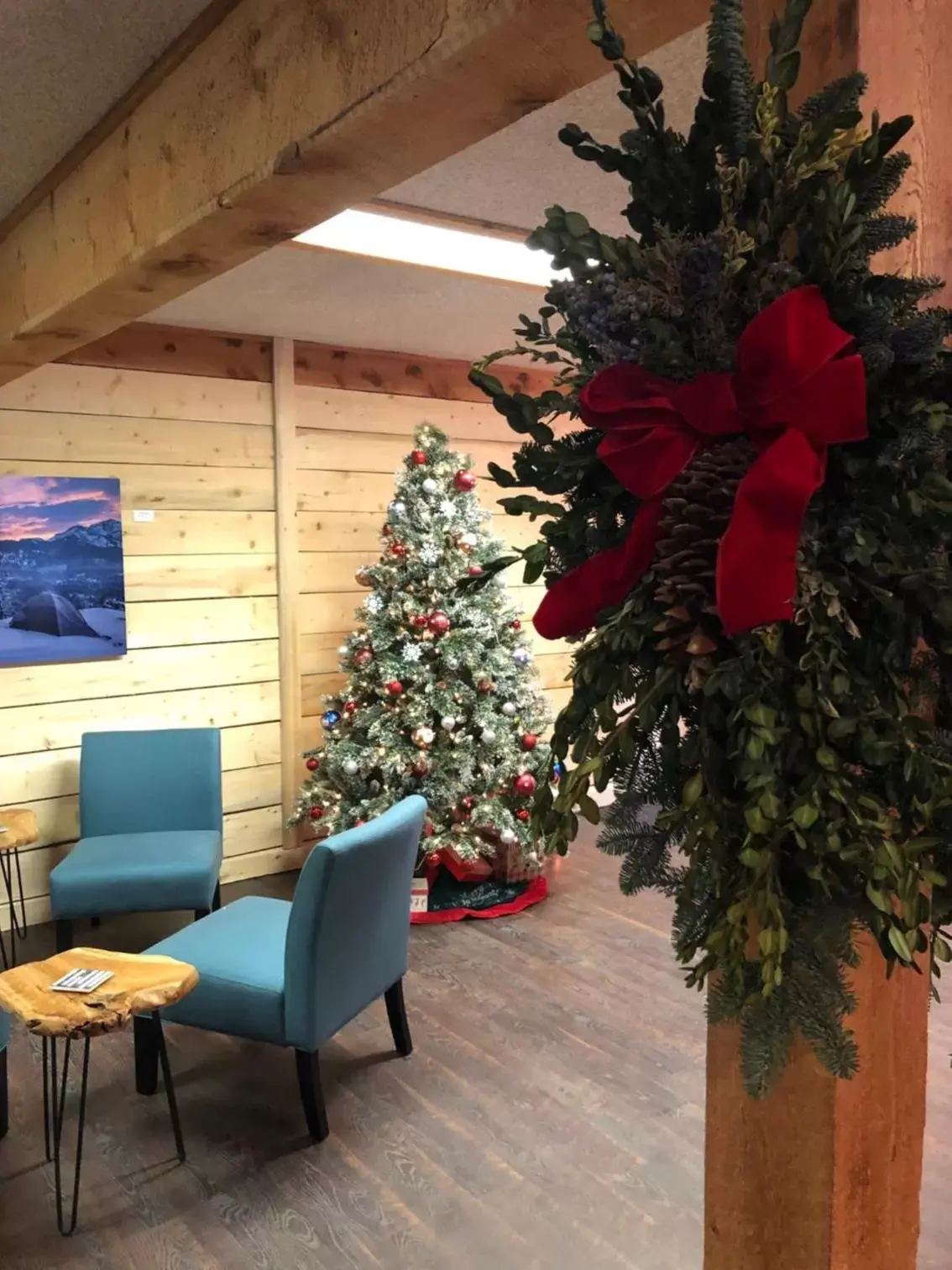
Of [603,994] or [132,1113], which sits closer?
[132,1113]

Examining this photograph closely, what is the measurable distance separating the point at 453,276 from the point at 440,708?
1740mm

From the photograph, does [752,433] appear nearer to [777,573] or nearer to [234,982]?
[777,573]

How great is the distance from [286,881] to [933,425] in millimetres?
4308

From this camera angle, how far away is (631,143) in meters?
0.77

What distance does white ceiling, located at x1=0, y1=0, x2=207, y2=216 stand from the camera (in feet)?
5.06

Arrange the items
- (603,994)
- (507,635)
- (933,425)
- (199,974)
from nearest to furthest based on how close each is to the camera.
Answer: (933,425) < (199,974) < (603,994) < (507,635)

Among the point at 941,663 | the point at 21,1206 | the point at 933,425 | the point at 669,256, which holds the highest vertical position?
the point at 669,256

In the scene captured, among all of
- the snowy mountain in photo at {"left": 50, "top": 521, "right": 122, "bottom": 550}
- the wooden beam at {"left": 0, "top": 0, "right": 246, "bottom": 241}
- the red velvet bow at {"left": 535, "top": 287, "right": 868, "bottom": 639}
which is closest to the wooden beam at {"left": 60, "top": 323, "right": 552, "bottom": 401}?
the snowy mountain in photo at {"left": 50, "top": 521, "right": 122, "bottom": 550}

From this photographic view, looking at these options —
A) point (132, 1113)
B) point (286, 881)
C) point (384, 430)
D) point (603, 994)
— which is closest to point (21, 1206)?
point (132, 1113)

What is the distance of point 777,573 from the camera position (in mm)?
635

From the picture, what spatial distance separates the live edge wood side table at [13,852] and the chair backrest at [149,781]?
252 millimetres

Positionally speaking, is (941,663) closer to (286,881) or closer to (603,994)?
(603,994)

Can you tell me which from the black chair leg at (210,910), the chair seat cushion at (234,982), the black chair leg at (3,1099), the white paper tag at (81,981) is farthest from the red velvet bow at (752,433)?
the black chair leg at (210,910)

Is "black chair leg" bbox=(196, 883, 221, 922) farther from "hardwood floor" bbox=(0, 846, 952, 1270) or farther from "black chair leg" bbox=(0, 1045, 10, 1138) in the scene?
"black chair leg" bbox=(0, 1045, 10, 1138)
